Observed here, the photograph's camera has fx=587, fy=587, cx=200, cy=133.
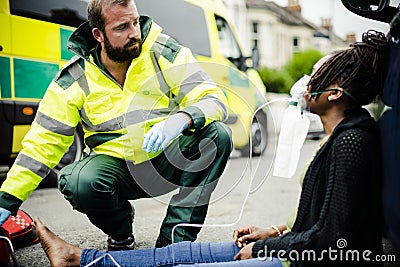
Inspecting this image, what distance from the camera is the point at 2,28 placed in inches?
79.7

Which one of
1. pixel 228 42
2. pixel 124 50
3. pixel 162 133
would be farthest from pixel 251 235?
pixel 228 42

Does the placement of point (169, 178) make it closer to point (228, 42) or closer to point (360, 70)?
point (360, 70)

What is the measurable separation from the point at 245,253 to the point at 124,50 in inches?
30.4

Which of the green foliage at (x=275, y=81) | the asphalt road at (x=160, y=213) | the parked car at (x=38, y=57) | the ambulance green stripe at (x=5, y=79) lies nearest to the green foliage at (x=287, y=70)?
the green foliage at (x=275, y=81)

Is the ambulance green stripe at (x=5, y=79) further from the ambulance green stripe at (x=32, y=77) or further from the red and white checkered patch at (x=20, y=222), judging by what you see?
the red and white checkered patch at (x=20, y=222)

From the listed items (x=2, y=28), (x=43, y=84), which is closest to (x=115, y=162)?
(x=43, y=84)

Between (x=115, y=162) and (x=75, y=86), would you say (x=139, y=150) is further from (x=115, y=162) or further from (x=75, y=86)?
(x=75, y=86)

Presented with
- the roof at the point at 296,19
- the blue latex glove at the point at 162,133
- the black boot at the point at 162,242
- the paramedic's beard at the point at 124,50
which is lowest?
the roof at the point at 296,19

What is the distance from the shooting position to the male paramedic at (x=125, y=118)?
1.86 meters

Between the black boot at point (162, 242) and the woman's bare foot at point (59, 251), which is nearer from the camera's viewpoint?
the woman's bare foot at point (59, 251)

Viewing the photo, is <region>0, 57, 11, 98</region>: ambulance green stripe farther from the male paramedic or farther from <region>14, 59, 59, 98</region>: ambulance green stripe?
the male paramedic

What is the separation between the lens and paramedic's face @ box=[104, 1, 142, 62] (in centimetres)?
182

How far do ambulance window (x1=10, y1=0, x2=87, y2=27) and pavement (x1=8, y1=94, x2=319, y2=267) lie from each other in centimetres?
67

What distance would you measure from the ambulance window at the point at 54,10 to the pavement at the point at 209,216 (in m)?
0.67
